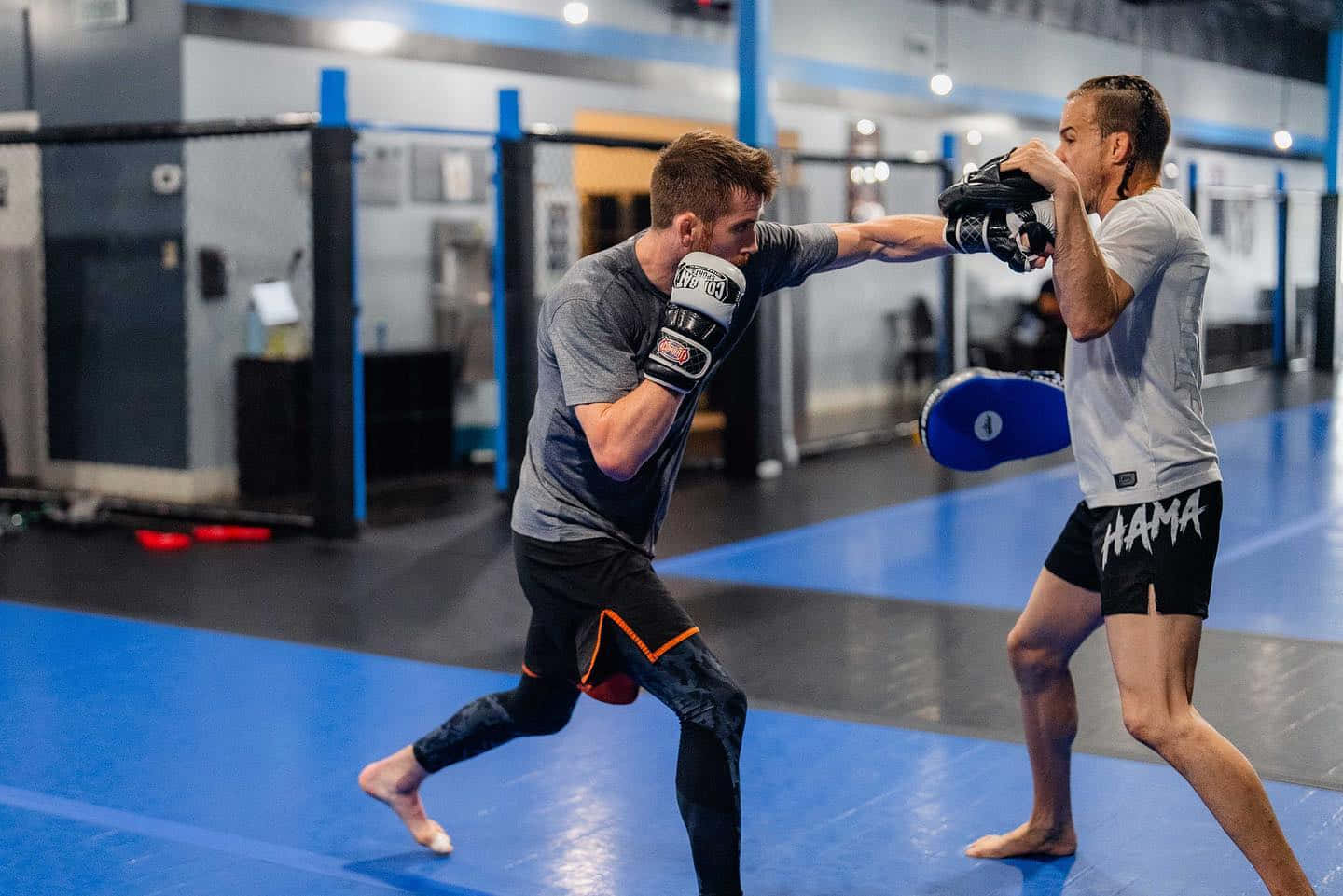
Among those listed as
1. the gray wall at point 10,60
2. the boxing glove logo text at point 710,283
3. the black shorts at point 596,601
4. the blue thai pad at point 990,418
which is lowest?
the black shorts at point 596,601

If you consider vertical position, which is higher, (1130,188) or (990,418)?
(1130,188)

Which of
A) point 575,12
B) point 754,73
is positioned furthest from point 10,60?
point 754,73

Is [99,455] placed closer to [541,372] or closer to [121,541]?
[121,541]

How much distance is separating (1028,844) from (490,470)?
718 centimetres

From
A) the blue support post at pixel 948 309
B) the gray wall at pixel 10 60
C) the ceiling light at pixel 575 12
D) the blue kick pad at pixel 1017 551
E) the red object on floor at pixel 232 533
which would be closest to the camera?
the blue kick pad at pixel 1017 551

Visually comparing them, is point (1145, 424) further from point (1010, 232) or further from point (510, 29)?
point (510, 29)

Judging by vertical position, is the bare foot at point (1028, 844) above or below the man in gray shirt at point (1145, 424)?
below

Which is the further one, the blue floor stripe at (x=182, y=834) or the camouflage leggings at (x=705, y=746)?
the blue floor stripe at (x=182, y=834)

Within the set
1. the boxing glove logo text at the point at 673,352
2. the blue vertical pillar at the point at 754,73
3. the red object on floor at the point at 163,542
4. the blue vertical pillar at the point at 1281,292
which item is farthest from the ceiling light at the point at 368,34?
the blue vertical pillar at the point at 1281,292

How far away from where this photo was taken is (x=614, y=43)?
1128 cm

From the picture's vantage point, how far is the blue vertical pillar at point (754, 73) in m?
9.57

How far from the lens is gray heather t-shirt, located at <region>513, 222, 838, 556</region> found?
106 inches

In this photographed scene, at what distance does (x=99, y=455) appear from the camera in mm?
9086

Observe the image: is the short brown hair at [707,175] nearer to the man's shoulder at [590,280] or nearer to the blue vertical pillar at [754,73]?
the man's shoulder at [590,280]
